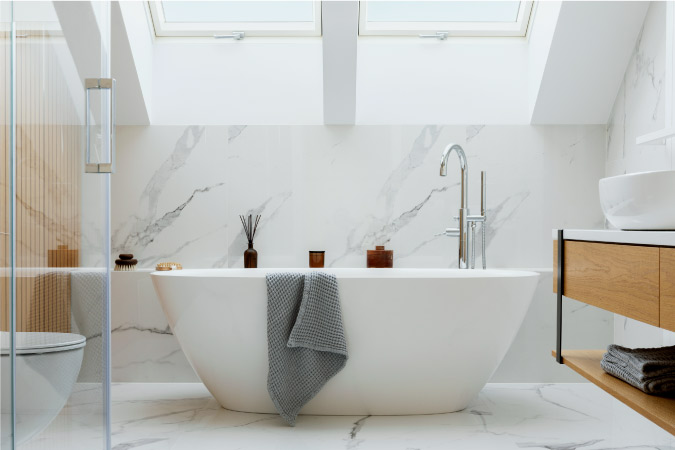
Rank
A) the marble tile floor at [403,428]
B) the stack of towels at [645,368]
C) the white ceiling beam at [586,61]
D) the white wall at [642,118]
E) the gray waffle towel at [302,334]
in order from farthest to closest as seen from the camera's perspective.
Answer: the white ceiling beam at [586,61], the white wall at [642,118], the gray waffle towel at [302,334], the marble tile floor at [403,428], the stack of towels at [645,368]

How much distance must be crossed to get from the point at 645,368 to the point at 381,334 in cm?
109

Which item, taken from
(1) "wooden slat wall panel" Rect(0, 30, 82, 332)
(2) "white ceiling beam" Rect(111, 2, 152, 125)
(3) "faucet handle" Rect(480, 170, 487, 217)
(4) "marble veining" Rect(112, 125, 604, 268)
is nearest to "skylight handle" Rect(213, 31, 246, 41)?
(2) "white ceiling beam" Rect(111, 2, 152, 125)

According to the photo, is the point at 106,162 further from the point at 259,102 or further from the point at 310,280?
the point at 259,102

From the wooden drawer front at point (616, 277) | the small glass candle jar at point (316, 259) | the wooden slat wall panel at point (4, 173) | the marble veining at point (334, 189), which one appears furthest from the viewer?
the marble veining at point (334, 189)

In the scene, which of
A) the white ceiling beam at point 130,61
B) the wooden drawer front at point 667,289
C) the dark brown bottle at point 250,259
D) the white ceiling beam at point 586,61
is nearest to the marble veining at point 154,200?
the white ceiling beam at point 130,61

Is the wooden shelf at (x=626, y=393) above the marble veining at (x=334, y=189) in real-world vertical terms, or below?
below

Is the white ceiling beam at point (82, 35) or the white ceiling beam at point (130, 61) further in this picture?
the white ceiling beam at point (130, 61)

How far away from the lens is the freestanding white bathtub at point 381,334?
266cm

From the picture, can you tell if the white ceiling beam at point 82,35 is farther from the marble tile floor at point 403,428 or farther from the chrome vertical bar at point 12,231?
the marble tile floor at point 403,428

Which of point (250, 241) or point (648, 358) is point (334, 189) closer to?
point (250, 241)

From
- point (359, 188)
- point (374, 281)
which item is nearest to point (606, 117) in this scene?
point (359, 188)

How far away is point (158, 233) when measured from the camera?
3705mm

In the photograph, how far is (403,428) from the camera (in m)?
2.66

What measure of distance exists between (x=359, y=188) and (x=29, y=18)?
2.52 m
